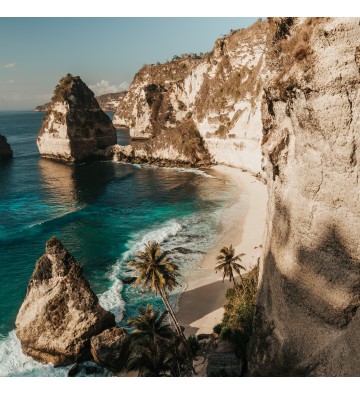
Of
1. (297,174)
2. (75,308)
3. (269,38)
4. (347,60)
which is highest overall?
(269,38)

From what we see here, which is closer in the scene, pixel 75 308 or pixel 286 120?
pixel 286 120

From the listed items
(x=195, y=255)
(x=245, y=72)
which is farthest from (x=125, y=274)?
(x=245, y=72)

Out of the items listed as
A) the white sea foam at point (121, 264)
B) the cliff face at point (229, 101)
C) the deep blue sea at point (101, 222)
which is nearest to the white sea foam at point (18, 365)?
the deep blue sea at point (101, 222)

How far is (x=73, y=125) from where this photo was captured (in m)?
112

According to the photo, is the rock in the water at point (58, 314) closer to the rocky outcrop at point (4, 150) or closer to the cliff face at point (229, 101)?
the cliff face at point (229, 101)

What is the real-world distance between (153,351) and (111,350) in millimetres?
4976

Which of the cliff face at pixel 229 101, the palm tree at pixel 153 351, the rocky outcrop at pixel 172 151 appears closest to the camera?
the palm tree at pixel 153 351

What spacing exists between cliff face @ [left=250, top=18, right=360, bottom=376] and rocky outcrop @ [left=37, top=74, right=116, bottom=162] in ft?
331

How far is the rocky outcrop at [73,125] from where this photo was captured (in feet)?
370

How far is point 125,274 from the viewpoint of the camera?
151ft

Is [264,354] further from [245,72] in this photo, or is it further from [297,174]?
[245,72]

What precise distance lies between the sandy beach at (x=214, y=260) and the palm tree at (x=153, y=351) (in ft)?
20.4

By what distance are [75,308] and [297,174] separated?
24017 millimetres

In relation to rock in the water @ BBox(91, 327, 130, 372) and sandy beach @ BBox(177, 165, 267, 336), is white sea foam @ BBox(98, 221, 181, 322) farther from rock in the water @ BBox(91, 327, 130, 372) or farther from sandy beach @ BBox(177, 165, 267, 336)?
sandy beach @ BBox(177, 165, 267, 336)
